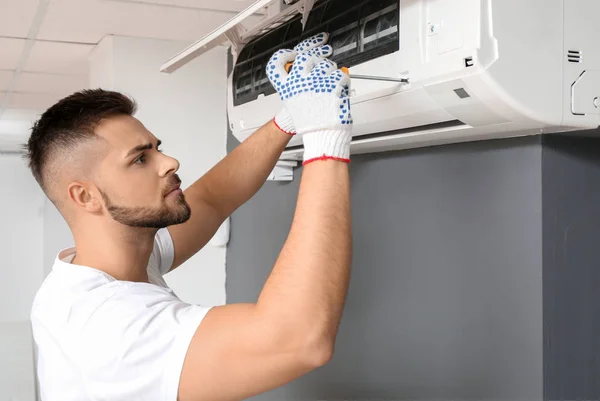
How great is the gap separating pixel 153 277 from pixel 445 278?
0.63 meters

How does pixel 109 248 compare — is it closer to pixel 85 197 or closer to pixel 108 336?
pixel 85 197

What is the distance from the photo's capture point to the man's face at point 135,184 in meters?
1.22

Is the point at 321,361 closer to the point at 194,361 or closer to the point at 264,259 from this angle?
the point at 194,361

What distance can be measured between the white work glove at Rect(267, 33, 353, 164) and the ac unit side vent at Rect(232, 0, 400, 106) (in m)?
0.15

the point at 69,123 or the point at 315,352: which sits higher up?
the point at 69,123

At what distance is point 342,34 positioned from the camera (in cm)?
128

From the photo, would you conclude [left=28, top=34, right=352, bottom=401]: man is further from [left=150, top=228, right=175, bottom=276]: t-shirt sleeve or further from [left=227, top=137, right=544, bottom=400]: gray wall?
[left=227, top=137, right=544, bottom=400]: gray wall

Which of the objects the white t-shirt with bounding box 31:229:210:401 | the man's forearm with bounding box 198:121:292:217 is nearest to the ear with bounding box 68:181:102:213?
the white t-shirt with bounding box 31:229:210:401

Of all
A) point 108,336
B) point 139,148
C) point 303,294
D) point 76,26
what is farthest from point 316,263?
point 76,26

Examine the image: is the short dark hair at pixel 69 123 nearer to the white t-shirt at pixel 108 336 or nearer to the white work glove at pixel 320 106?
the white t-shirt at pixel 108 336

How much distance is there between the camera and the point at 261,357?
3.09 ft

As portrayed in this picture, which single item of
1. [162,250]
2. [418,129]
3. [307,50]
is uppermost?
[307,50]

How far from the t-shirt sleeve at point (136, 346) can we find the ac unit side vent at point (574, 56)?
26.7 inches

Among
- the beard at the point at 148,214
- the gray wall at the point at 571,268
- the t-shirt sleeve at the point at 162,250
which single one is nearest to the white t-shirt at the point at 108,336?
the beard at the point at 148,214
